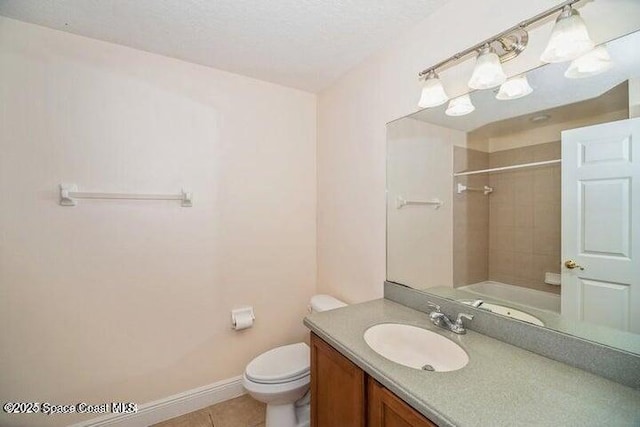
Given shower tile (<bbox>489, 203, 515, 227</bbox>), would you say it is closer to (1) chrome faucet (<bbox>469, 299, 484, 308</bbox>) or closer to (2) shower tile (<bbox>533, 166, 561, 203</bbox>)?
(2) shower tile (<bbox>533, 166, 561, 203</bbox>)

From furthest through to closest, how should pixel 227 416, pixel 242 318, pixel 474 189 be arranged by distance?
1. pixel 242 318
2. pixel 227 416
3. pixel 474 189

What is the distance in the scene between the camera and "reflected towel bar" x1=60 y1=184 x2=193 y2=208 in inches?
57.6

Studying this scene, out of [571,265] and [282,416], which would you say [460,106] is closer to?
[571,265]

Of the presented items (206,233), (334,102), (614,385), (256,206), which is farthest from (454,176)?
(206,233)

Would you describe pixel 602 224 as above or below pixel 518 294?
above

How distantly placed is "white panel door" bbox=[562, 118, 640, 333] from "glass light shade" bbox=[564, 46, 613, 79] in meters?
0.18

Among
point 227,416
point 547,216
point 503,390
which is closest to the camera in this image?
point 503,390

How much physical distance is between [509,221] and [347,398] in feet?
3.19

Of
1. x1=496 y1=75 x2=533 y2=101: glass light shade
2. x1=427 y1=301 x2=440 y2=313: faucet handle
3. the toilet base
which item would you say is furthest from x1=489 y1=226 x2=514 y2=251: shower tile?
the toilet base

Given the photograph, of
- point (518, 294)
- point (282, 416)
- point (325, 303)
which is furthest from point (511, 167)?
point (282, 416)

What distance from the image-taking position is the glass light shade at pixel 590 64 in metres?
0.88

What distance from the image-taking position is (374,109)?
5.65 feet

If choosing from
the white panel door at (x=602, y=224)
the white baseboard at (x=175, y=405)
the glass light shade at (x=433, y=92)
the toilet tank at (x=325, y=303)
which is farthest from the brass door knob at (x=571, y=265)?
the white baseboard at (x=175, y=405)

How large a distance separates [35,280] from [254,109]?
63.7 inches
